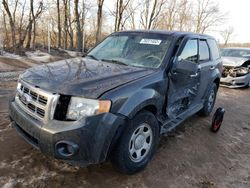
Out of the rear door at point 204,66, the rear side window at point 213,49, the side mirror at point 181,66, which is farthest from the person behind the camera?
the rear side window at point 213,49

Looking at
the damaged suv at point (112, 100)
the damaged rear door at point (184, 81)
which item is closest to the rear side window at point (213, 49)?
the damaged rear door at point (184, 81)

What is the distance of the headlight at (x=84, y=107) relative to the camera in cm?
226

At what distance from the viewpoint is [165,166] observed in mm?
3131

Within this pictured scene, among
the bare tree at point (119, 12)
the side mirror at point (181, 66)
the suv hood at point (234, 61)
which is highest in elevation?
the bare tree at point (119, 12)

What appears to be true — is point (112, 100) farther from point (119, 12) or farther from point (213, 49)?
point (119, 12)

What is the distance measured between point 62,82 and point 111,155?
98 centimetres

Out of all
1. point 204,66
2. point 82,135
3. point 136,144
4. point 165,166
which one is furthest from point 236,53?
point 82,135

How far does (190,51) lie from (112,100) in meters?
2.14

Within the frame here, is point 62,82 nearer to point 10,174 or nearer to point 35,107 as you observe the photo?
point 35,107

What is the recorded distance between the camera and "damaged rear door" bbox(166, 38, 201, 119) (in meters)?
3.22

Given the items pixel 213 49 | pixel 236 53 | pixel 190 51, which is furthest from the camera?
pixel 236 53

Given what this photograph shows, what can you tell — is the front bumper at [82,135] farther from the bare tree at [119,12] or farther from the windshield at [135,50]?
the bare tree at [119,12]

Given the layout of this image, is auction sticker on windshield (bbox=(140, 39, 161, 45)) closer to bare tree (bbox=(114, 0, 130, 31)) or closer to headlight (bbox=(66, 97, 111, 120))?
headlight (bbox=(66, 97, 111, 120))

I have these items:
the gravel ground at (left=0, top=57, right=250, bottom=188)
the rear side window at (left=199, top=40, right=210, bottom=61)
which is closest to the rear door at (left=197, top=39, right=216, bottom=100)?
the rear side window at (left=199, top=40, right=210, bottom=61)
